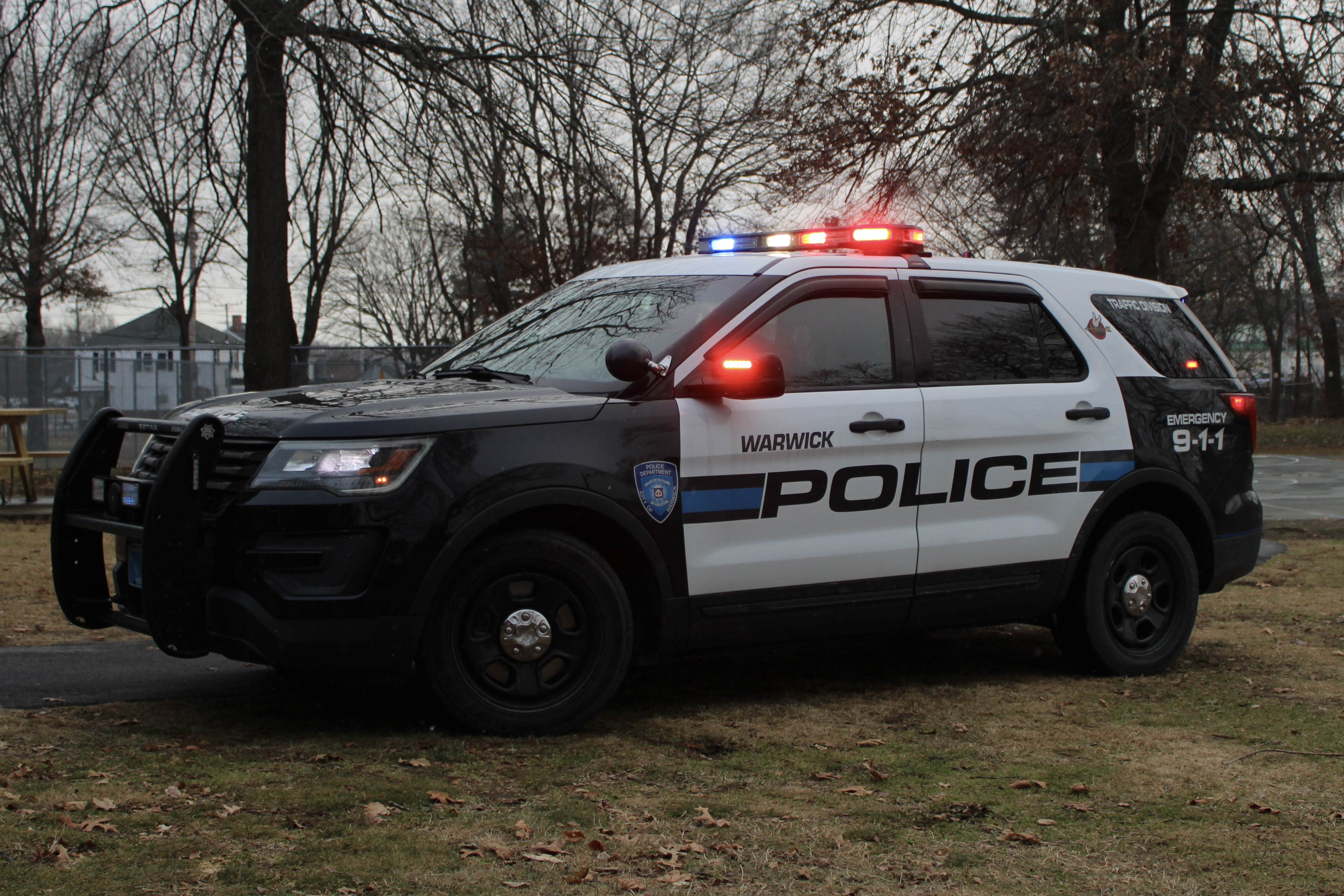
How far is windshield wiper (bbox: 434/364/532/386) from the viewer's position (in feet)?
17.6

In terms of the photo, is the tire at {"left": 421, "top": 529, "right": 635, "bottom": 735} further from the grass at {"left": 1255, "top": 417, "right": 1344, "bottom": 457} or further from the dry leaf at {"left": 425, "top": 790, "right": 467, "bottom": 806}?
the grass at {"left": 1255, "top": 417, "right": 1344, "bottom": 457}

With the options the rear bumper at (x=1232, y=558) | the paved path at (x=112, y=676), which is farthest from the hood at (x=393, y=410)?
the rear bumper at (x=1232, y=558)

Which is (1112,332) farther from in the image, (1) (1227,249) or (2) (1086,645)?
(1) (1227,249)

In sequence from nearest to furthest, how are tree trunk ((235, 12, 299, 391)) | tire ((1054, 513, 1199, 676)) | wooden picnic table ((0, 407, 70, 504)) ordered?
tire ((1054, 513, 1199, 676)) < tree trunk ((235, 12, 299, 391)) < wooden picnic table ((0, 407, 70, 504))

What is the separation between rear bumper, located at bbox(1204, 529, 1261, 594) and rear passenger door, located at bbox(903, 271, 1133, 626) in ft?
2.73

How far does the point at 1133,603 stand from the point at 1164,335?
1299 millimetres

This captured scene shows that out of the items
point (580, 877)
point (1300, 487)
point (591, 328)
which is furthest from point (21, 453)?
point (1300, 487)

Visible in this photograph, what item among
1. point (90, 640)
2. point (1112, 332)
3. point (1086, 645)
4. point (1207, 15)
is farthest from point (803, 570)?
point (1207, 15)

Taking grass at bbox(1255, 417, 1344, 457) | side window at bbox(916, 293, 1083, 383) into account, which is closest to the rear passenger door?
side window at bbox(916, 293, 1083, 383)

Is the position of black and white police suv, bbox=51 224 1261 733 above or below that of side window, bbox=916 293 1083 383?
below

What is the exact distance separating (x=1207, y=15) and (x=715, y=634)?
14041mm

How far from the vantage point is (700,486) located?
5.09m

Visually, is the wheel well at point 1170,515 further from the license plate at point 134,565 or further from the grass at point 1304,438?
the grass at point 1304,438

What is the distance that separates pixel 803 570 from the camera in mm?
5320
